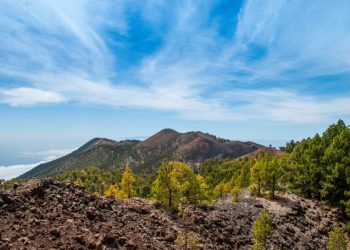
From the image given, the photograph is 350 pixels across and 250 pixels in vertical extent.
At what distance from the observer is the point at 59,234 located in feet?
101

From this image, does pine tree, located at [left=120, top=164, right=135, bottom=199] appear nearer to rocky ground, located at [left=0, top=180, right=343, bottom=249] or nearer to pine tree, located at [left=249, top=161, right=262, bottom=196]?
rocky ground, located at [left=0, top=180, right=343, bottom=249]

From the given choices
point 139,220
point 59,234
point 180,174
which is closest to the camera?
point 59,234

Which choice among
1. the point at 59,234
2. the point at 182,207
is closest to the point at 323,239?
the point at 182,207

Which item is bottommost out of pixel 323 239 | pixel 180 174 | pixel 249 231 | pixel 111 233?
pixel 323 239

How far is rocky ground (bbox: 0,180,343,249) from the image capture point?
99.8ft

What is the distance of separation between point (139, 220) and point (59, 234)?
12.6 meters

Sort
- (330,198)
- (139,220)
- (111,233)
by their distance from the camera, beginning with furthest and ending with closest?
(330,198) < (139,220) < (111,233)

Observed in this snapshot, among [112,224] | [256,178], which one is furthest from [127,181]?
[112,224]

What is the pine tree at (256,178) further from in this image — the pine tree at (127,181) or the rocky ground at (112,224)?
the pine tree at (127,181)

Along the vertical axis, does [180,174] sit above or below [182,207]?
above

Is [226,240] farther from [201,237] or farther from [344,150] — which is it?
[344,150]

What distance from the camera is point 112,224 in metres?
37.5

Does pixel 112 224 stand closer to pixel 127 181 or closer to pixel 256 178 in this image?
pixel 127 181

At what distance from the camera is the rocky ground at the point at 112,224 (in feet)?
99.8
